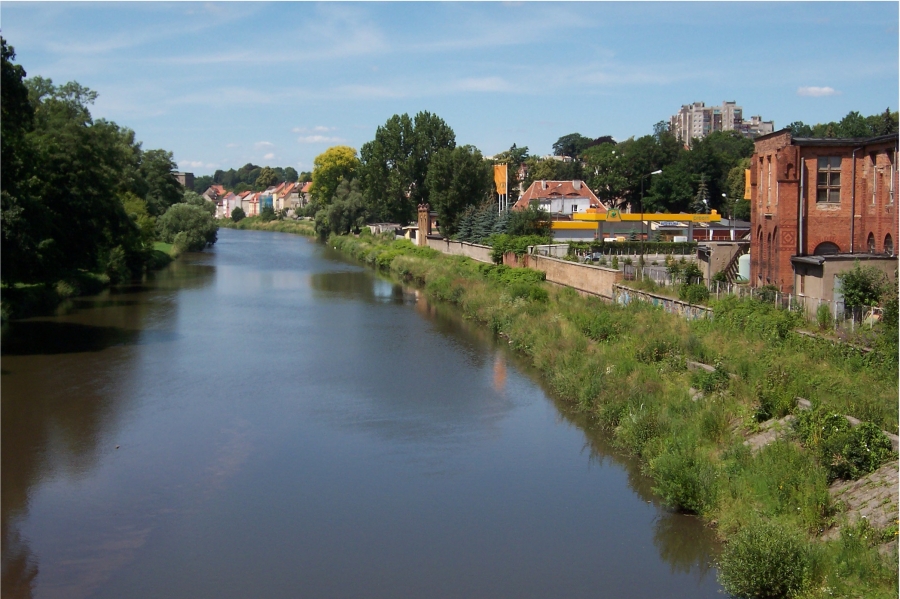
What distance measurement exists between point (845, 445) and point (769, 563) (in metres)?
2.46

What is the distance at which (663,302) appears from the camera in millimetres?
21359

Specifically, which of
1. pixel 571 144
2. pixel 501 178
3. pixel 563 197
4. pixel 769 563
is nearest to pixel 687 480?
pixel 769 563

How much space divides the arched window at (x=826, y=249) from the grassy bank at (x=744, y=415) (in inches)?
188

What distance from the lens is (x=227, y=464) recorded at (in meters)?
13.7

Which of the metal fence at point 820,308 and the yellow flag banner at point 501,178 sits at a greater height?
the yellow flag banner at point 501,178

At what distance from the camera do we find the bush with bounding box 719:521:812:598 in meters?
8.67

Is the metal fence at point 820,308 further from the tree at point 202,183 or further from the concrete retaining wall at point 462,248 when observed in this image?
the tree at point 202,183

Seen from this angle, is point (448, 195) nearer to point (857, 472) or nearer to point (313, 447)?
point (313, 447)

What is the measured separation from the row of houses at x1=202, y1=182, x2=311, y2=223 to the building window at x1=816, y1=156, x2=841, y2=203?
84526mm

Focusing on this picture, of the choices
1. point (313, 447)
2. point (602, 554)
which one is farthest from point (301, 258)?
point (602, 554)

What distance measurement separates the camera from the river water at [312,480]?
9.97m

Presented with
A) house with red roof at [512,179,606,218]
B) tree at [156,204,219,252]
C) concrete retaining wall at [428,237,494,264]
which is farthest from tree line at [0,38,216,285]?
house with red roof at [512,179,606,218]

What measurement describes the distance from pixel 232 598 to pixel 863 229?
18.5m

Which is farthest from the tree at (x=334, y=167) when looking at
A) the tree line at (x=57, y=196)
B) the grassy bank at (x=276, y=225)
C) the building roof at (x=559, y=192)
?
the tree line at (x=57, y=196)
